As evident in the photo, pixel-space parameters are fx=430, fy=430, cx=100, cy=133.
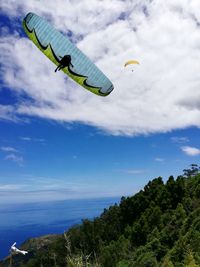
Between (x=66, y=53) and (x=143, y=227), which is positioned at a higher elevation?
(x=66, y=53)

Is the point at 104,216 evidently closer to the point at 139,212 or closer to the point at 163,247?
the point at 139,212

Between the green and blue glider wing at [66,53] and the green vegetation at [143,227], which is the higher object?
the green and blue glider wing at [66,53]

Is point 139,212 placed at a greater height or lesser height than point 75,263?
greater

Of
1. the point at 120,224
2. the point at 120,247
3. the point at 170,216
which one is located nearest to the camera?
the point at 120,247

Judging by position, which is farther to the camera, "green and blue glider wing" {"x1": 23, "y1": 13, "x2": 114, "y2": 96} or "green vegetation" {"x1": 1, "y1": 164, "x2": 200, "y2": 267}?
"green vegetation" {"x1": 1, "y1": 164, "x2": 200, "y2": 267}

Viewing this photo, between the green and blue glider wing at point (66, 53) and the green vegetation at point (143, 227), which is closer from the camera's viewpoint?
the green and blue glider wing at point (66, 53)

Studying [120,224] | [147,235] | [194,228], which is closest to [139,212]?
[120,224]

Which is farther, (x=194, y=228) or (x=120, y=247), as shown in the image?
(x=120, y=247)

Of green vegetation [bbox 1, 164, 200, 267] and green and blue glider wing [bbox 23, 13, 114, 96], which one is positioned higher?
green and blue glider wing [bbox 23, 13, 114, 96]
